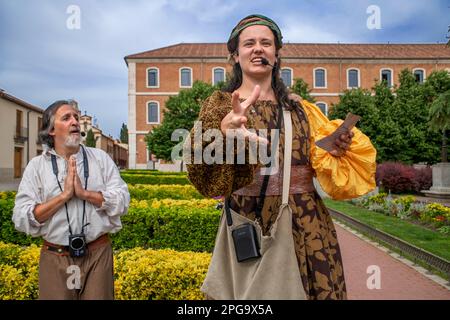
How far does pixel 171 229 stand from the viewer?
639cm

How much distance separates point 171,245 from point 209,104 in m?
5.18

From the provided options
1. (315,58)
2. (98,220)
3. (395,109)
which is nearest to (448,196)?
(395,109)

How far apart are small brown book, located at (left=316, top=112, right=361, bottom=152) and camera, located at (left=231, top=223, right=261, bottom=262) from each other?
1.60 feet

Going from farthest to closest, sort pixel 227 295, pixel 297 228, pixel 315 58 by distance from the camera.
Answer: pixel 315 58
pixel 297 228
pixel 227 295

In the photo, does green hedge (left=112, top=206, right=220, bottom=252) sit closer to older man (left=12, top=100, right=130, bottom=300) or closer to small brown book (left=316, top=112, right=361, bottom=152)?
older man (left=12, top=100, right=130, bottom=300)

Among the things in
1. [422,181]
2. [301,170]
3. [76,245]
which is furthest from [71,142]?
[422,181]

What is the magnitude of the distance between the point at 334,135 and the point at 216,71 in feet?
141

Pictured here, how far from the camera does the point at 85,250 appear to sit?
243cm

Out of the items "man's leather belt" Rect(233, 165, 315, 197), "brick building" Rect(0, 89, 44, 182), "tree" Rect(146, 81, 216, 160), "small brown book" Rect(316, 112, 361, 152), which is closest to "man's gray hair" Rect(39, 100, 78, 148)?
"man's leather belt" Rect(233, 165, 315, 197)

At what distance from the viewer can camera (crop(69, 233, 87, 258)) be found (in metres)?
2.39

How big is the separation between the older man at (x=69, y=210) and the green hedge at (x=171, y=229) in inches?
149

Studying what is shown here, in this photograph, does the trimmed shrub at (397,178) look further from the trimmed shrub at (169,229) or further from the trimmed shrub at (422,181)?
the trimmed shrub at (169,229)

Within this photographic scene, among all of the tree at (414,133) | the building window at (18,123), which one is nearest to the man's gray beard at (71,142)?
the tree at (414,133)

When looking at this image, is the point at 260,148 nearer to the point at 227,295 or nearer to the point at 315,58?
the point at 227,295
